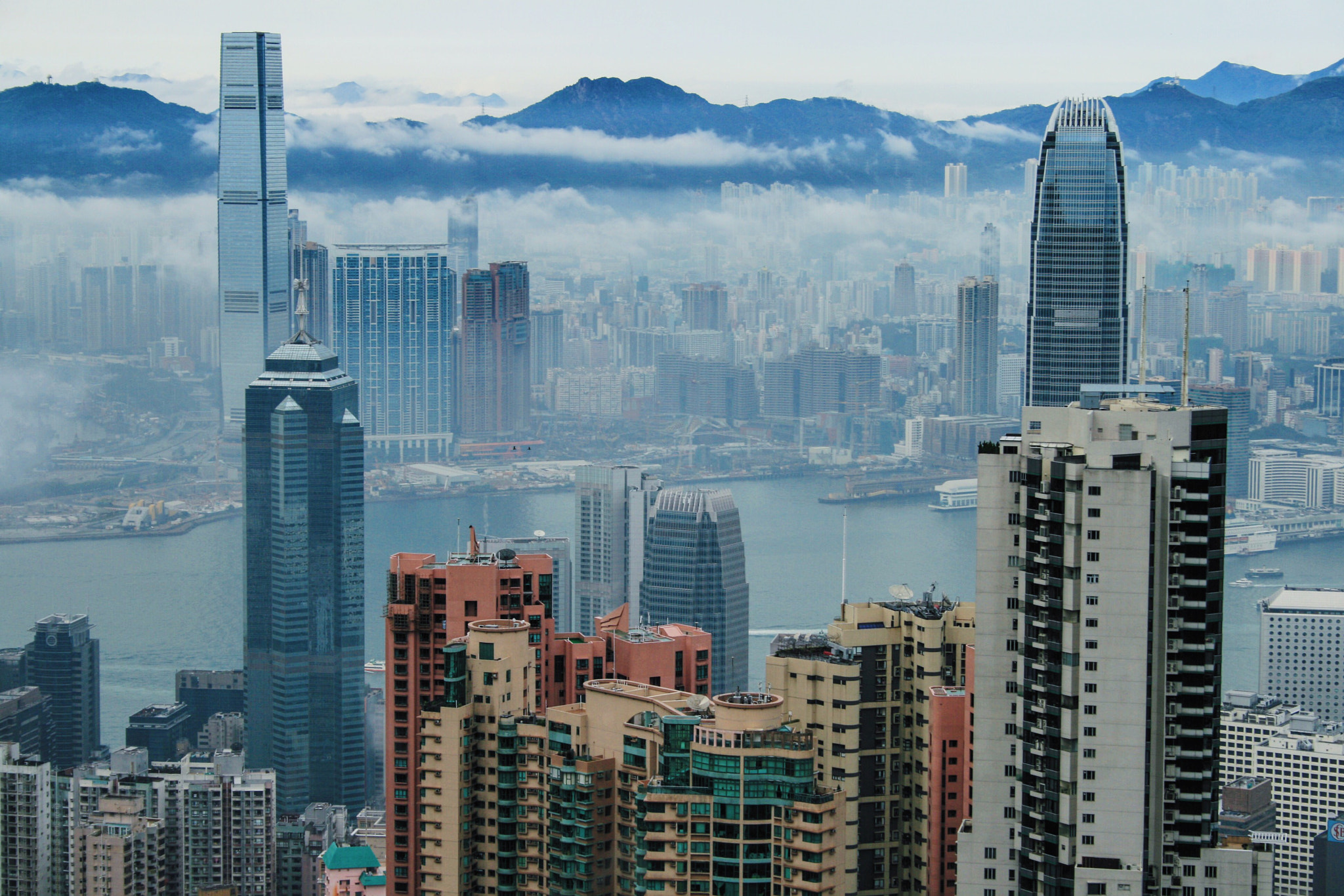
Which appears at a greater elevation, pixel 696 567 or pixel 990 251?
pixel 990 251

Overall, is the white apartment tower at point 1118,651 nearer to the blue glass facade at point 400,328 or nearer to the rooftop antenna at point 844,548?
the rooftop antenna at point 844,548

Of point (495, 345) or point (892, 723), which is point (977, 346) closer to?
point (495, 345)

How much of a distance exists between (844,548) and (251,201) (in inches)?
256

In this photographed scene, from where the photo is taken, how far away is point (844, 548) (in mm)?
15594

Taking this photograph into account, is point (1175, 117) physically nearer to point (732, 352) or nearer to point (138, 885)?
point (732, 352)

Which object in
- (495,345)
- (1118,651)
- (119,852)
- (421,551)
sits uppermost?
(495,345)

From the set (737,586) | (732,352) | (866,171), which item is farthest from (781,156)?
(737,586)

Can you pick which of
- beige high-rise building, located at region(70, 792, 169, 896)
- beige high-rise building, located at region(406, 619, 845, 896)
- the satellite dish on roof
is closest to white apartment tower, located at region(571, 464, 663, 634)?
beige high-rise building, located at region(70, 792, 169, 896)

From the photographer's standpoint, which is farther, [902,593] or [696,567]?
[696,567]

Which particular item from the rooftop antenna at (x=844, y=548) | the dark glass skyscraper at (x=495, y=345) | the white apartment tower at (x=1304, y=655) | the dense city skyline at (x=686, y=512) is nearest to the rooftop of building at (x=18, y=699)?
the dense city skyline at (x=686, y=512)

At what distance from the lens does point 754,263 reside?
66.3 feet

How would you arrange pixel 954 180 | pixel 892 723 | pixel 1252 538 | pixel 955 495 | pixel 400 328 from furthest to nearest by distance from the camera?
pixel 400 328 < pixel 954 180 < pixel 955 495 < pixel 1252 538 < pixel 892 723

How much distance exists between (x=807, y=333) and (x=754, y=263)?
34.8 inches

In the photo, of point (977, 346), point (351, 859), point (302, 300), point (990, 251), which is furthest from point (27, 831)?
point (977, 346)
